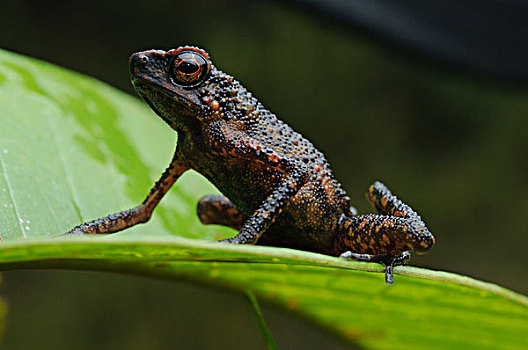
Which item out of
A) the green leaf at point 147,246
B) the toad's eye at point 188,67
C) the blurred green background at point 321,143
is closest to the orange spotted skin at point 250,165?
the toad's eye at point 188,67

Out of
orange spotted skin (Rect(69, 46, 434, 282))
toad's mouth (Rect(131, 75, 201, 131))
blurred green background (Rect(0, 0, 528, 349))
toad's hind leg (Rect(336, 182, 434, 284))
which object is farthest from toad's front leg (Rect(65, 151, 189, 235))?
blurred green background (Rect(0, 0, 528, 349))

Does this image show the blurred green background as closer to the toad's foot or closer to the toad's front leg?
the toad's front leg

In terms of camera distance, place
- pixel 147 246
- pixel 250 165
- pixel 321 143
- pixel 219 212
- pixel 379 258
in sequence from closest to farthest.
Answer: pixel 147 246, pixel 379 258, pixel 250 165, pixel 219 212, pixel 321 143

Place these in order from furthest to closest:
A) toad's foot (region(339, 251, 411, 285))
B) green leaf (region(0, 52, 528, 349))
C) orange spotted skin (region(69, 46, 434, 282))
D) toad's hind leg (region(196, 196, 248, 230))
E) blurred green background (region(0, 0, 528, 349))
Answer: blurred green background (region(0, 0, 528, 349))
toad's hind leg (region(196, 196, 248, 230))
orange spotted skin (region(69, 46, 434, 282))
toad's foot (region(339, 251, 411, 285))
green leaf (region(0, 52, 528, 349))

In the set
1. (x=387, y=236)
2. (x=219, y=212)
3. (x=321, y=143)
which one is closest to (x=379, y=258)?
(x=387, y=236)

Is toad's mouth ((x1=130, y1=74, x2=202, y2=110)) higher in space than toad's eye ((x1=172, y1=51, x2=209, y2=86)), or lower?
lower

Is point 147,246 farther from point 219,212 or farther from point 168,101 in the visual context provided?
point 219,212
